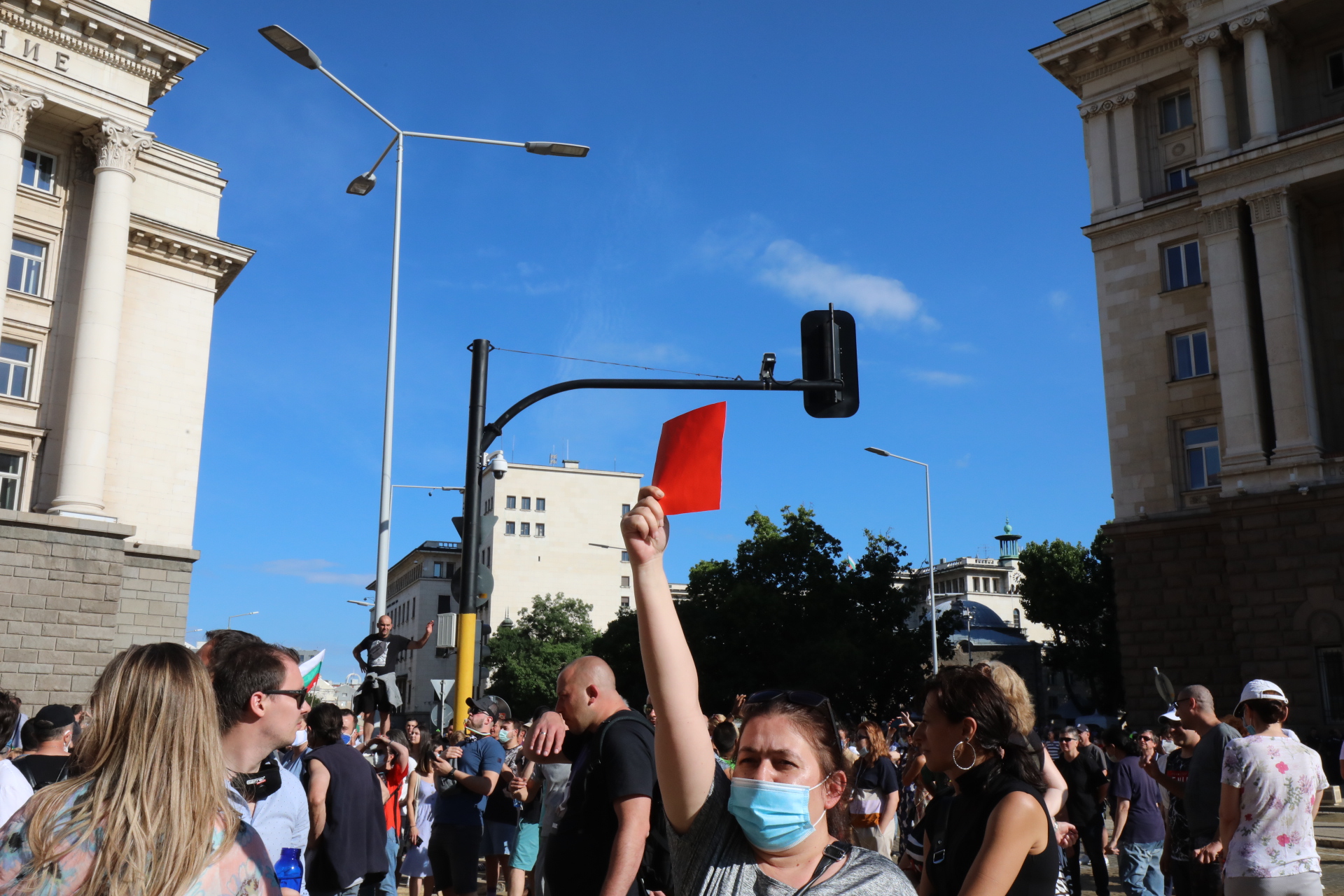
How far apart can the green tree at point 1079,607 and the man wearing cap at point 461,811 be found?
54.0m

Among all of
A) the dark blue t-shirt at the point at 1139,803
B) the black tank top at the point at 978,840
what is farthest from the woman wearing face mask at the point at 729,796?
the dark blue t-shirt at the point at 1139,803

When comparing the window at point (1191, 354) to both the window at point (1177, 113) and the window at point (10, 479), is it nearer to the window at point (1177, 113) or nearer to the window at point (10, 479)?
the window at point (1177, 113)

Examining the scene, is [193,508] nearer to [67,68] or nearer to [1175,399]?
A: [67,68]

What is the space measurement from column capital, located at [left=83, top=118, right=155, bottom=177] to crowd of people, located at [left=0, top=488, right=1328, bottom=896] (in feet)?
89.4

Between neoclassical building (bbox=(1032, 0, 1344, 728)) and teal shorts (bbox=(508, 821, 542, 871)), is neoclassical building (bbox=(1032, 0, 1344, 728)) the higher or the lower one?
the higher one

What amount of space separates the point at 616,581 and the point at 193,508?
75892 mm

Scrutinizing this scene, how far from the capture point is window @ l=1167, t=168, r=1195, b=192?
98.6 ft

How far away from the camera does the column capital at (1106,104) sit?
3088 centimetres

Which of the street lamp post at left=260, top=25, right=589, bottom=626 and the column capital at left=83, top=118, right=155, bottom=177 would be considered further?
the column capital at left=83, top=118, right=155, bottom=177

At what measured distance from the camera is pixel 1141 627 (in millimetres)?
28594

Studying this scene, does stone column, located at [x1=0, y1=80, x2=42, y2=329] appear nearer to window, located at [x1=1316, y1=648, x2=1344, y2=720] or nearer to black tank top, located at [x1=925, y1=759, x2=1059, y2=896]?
black tank top, located at [x1=925, y1=759, x2=1059, y2=896]

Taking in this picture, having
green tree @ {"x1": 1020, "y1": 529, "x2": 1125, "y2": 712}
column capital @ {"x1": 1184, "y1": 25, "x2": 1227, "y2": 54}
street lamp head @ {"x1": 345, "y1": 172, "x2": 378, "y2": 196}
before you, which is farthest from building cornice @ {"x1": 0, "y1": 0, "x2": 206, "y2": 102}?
green tree @ {"x1": 1020, "y1": 529, "x2": 1125, "y2": 712}

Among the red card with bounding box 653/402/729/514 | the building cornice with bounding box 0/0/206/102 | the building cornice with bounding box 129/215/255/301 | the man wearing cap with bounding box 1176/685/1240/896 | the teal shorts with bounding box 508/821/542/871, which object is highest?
the building cornice with bounding box 0/0/206/102

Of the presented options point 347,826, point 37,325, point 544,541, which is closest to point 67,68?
point 37,325
